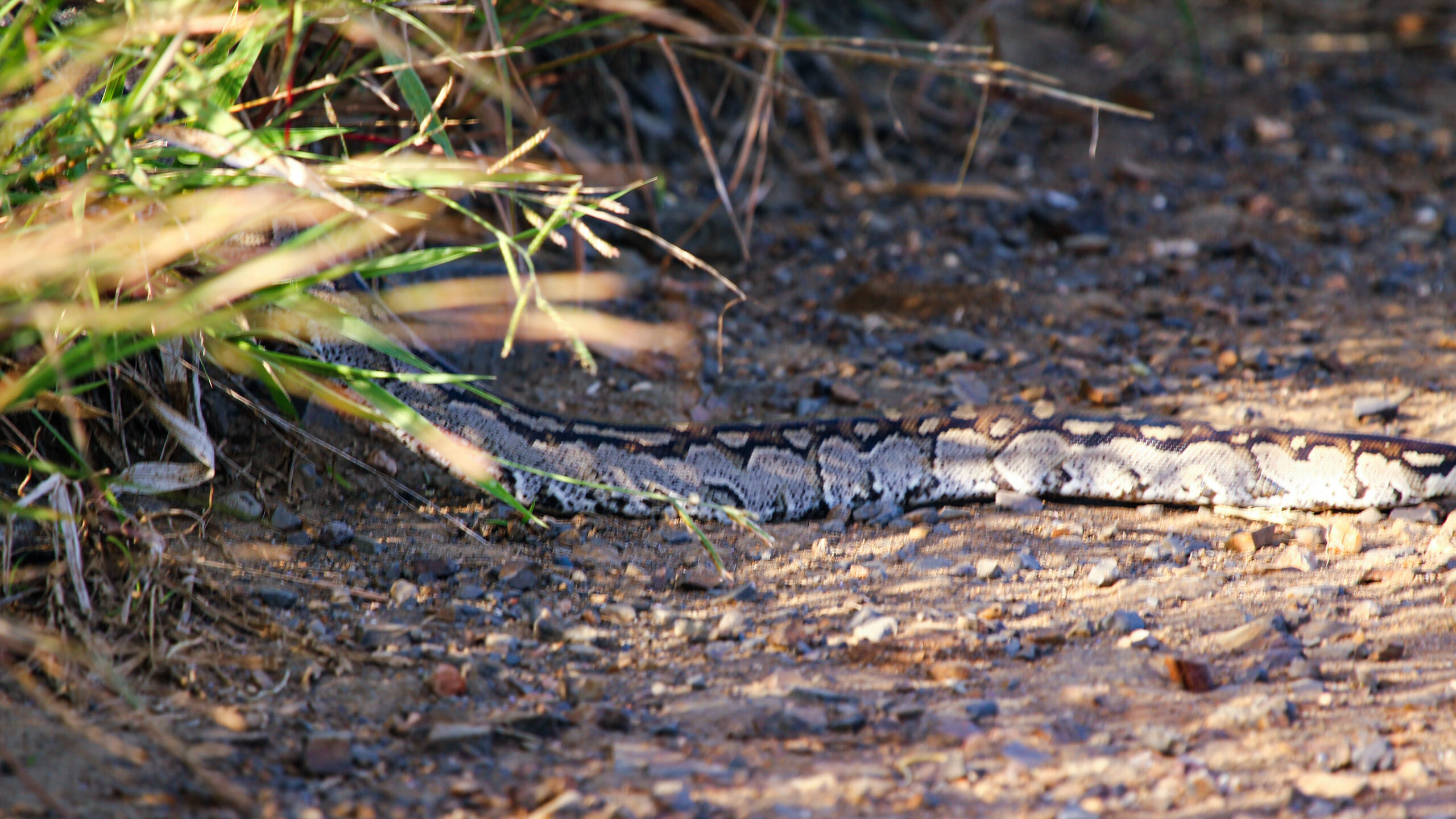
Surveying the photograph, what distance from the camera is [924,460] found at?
20.6 ft

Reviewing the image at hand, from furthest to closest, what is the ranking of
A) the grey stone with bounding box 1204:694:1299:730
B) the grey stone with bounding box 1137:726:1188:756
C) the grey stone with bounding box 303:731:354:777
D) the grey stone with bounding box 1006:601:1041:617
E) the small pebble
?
the small pebble < the grey stone with bounding box 1006:601:1041:617 < the grey stone with bounding box 1204:694:1299:730 < the grey stone with bounding box 1137:726:1188:756 < the grey stone with bounding box 303:731:354:777

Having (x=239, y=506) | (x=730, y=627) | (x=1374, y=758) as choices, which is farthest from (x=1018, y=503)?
(x=239, y=506)

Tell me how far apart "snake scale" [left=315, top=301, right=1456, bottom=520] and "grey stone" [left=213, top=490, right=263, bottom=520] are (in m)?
1.01

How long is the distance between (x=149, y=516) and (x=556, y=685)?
158cm

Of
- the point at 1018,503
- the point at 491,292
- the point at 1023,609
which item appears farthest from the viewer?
the point at 491,292

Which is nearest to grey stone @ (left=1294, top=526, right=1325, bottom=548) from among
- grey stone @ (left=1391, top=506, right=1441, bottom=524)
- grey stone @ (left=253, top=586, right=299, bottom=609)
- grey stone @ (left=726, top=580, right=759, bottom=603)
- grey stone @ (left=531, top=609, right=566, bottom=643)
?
grey stone @ (left=1391, top=506, right=1441, bottom=524)

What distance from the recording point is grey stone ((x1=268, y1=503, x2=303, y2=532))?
198 inches

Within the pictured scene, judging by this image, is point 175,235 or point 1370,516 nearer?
point 175,235

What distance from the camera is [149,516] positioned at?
4078mm

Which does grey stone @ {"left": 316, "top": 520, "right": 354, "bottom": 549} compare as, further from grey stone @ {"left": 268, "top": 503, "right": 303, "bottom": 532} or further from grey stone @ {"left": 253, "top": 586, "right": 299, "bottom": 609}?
grey stone @ {"left": 253, "top": 586, "right": 299, "bottom": 609}

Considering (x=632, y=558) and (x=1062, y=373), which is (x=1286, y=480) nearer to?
(x=1062, y=373)

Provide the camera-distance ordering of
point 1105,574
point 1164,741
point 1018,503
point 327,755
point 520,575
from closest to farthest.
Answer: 1. point 327,755
2. point 1164,741
3. point 520,575
4. point 1105,574
5. point 1018,503

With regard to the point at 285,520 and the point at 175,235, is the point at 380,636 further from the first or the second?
the point at 175,235

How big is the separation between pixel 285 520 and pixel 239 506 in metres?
0.20
